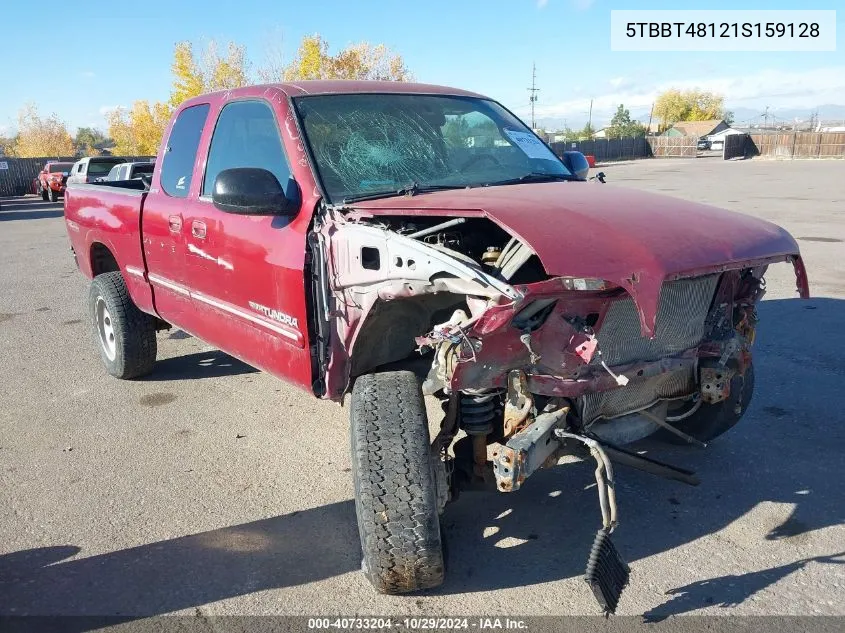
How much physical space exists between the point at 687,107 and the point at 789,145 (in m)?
63.9

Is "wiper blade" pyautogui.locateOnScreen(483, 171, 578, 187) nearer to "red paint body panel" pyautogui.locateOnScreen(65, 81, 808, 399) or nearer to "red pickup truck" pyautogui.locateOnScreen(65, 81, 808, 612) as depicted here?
"red pickup truck" pyautogui.locateOnScreen(65, 81, 808, 612)

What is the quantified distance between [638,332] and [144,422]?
3.27 m

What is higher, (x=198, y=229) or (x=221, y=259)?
(x=198, y=229)

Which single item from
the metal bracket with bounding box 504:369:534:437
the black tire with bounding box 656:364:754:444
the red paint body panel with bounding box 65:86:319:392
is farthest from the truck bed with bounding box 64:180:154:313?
the black tire with bounding box 656:364:754:444

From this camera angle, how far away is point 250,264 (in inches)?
141

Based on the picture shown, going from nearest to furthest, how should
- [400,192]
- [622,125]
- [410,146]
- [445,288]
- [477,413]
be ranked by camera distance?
1. [445,288]
2. [477,413]
3. [400,192]
4. [410,146]
5. [622,125]

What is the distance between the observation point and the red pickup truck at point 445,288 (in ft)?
8.57

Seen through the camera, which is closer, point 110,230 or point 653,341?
point 653,341

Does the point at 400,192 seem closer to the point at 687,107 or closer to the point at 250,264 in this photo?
the point at 250,264

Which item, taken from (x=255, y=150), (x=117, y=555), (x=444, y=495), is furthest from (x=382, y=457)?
(x=255, y=150)

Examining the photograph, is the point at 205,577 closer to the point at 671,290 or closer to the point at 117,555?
the point at 117,555

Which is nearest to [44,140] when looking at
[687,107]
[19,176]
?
[19,176]

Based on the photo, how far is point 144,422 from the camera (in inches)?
184

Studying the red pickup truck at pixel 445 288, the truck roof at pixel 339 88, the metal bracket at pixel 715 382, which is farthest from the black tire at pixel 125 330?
the metal bracket at pixel 715 382
